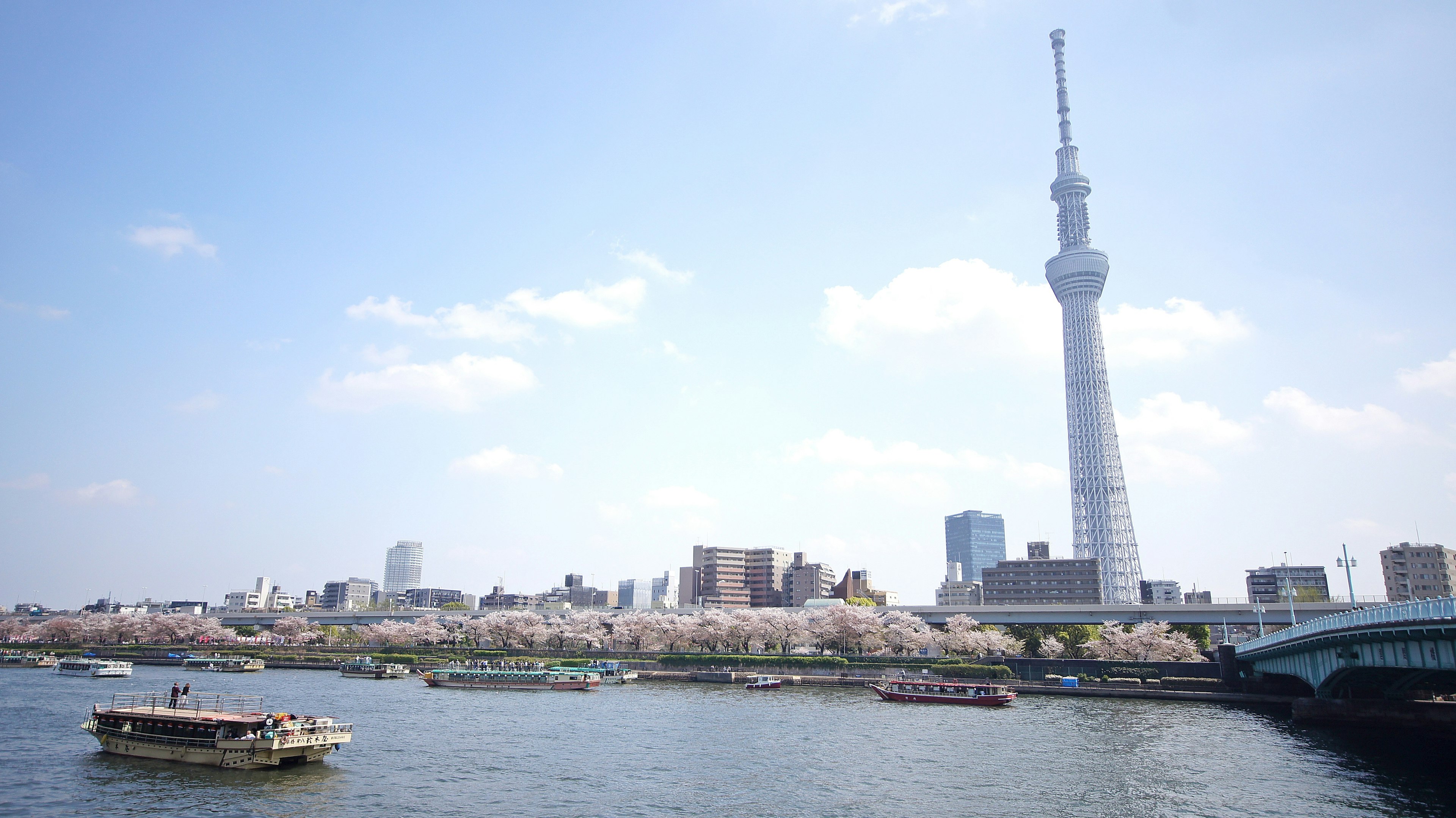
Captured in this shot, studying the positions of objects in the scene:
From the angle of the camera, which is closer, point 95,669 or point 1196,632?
point 95,669

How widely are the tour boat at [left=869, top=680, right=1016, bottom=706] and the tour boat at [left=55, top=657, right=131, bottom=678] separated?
8509cm

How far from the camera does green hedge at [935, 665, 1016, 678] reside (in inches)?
3617

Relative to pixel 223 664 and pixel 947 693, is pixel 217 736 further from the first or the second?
pixel 223 664

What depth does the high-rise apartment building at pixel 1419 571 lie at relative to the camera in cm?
17275

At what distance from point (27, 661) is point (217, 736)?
4078 inches

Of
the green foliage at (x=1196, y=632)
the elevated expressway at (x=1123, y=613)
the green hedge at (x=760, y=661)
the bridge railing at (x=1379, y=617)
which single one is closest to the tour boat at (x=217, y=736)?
the bridge railing at (x=1379, y=617)

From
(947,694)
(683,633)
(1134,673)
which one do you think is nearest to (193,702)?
(947,694)

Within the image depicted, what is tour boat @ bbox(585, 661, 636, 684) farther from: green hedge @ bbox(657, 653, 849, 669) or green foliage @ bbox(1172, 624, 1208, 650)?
green foliage @ bbox(1172, 624, 1208, 650)

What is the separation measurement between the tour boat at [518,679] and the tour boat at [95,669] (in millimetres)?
35773

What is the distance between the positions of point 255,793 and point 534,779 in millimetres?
11676

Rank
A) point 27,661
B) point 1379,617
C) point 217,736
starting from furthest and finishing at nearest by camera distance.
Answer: point 27,661 < point 1379,617 < point 217,736

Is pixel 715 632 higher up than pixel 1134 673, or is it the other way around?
pixel 715 632

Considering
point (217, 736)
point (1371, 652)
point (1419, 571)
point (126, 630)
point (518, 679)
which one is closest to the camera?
point (217, 736)

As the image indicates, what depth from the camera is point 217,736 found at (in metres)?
41.4
